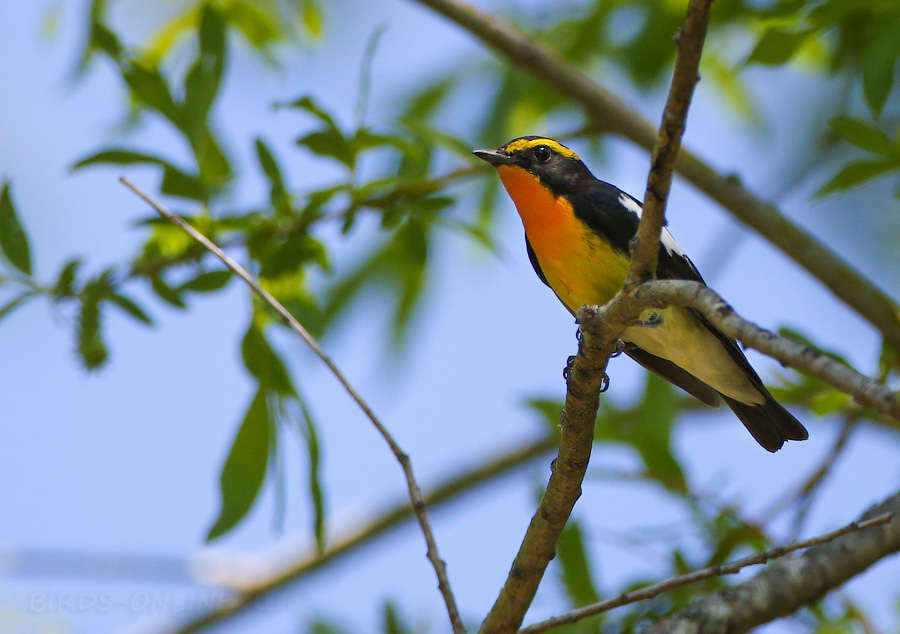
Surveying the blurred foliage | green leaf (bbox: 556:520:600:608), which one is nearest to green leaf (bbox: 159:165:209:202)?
the blurred foliage

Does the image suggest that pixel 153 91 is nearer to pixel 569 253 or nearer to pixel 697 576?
pixel 569 253

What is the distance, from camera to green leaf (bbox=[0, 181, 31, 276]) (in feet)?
12.5

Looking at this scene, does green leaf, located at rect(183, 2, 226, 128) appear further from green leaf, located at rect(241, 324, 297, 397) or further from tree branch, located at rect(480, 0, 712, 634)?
tree branch, located at rect(480, 0, 712, 634)

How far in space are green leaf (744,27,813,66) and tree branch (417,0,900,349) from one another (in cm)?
67

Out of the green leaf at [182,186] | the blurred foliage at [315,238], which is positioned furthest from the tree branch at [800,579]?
the green leaf at [182,186]

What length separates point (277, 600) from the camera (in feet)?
19.9

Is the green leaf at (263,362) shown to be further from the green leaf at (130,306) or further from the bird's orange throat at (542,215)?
the bird's orange throat at (542,215)

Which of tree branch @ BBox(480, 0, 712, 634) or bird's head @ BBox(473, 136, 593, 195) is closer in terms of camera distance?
tree branch @ BBox(480, 0, 712, 634)

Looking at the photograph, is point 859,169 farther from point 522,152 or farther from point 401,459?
point 401,459

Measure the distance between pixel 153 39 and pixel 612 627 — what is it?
167 inches

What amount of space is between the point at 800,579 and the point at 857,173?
152 cm

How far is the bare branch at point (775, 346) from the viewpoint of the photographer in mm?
1405

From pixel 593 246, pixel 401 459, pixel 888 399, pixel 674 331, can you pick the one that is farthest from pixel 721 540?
pixel 888 399

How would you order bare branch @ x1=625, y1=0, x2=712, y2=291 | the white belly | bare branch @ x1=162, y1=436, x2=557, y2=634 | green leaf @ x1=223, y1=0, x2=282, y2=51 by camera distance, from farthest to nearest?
bare branch @ x1=162, y1=436, x2=557, y2=634 < green leaf @ x1=223, y1=0, x2=282, y2=51 < the white belly < bare branch @ x1=625, y1=0, x2=712, y2=291
